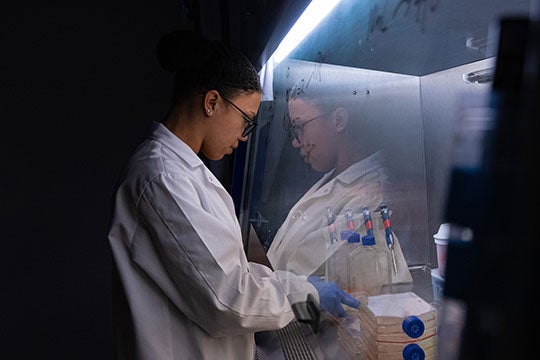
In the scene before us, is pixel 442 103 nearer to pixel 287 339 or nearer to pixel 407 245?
pixel 407 245

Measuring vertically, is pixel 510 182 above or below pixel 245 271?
above

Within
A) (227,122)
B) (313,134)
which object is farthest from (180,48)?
(313,134)

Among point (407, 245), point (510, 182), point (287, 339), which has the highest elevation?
point (510, 182)

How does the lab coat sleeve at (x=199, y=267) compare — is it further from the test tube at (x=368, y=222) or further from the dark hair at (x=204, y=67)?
the dark hair at (x=204, y=67)

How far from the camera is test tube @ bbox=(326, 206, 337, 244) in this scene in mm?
1281

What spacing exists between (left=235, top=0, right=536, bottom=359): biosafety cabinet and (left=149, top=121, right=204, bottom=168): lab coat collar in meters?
0.43

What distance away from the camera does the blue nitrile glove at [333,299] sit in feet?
3.60

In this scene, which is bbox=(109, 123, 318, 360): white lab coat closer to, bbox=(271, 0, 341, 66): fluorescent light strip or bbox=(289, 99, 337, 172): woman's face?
bbox=(289, 99, 337, 172): woman's face

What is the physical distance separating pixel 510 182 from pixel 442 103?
4.01ft

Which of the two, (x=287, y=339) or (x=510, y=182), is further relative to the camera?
(x=287, y=339)

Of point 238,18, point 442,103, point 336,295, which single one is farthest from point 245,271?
point 238,18

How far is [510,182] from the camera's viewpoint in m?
0.24

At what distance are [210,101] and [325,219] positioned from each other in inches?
19.8

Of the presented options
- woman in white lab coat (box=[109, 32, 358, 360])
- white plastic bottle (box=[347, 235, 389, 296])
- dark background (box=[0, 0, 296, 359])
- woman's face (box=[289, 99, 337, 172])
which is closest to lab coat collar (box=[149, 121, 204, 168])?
woman in white lab coat (box=[109, 32, 358, 360])
